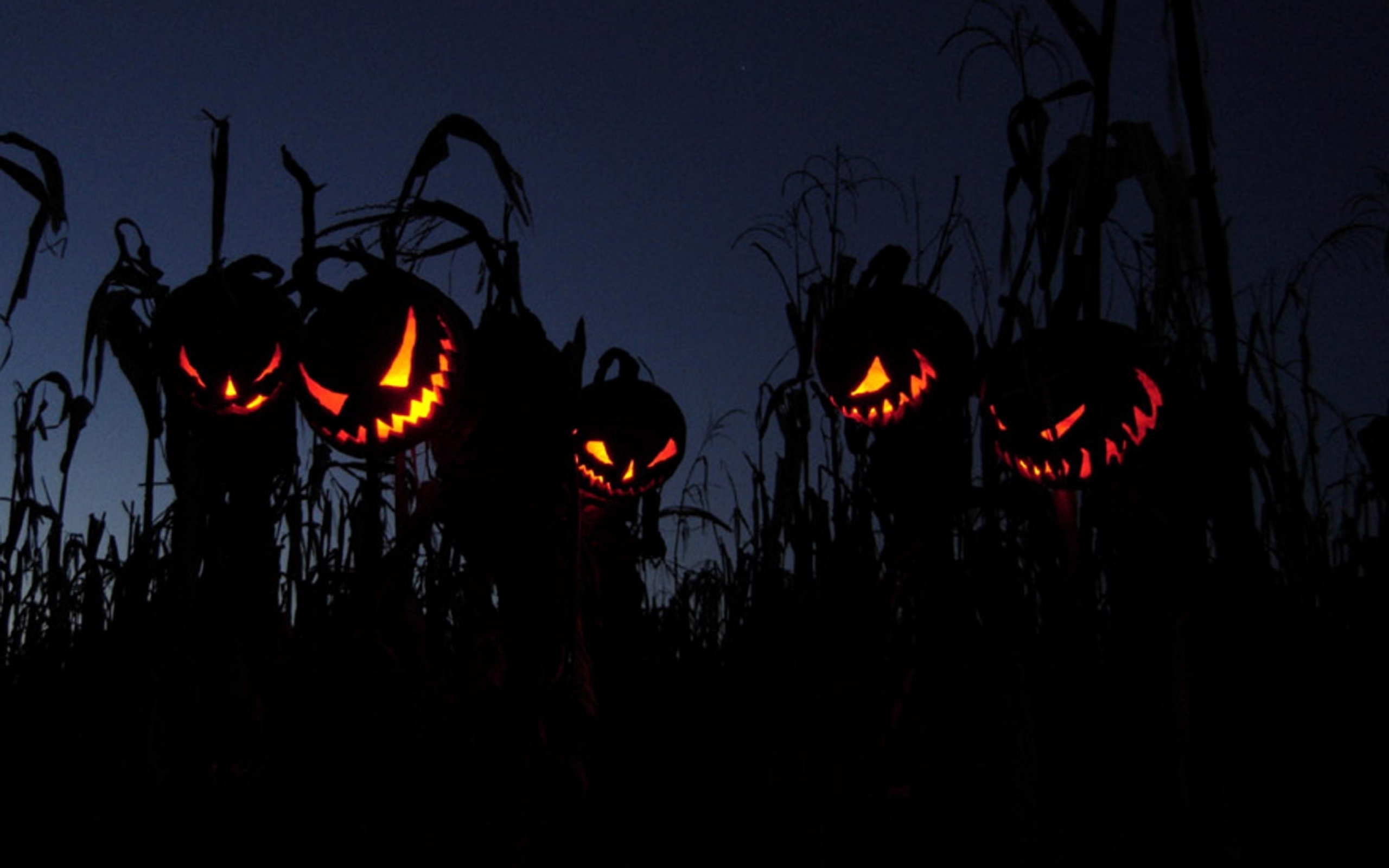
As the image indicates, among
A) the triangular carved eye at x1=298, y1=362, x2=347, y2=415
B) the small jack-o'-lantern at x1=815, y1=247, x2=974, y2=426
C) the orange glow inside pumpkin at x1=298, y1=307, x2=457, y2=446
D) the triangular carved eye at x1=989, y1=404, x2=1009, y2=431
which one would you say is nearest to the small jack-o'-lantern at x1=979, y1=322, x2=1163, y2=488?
the triangular carved eye at x1=989, y1=404, x2=1009, y2=431

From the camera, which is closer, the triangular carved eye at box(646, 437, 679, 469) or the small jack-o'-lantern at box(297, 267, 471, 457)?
the small jack-o'-lantern at box(297, 267, 471, 457)

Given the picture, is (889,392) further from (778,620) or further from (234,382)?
(234,382)

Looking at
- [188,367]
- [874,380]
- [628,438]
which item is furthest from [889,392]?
[188,367]

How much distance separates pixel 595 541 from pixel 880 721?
1549 mm

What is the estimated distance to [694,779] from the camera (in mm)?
2566

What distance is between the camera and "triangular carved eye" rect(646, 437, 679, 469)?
11.6 ft

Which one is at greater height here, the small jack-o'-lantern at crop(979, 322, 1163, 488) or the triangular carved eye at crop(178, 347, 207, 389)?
the triangular carved eye at crop(178, 347, 207, 389)

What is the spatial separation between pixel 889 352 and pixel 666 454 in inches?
48.5

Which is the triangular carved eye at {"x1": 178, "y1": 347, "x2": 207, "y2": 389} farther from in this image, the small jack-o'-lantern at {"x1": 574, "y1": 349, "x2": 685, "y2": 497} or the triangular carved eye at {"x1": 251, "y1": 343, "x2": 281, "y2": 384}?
the small jack-o'-lantern at {"x1": 574, "y1": 349, "x2": 685, "y2": 497}

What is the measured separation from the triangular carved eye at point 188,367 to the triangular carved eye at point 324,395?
28cm

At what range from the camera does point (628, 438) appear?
3.48m

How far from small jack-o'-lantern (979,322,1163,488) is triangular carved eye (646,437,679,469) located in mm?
1560

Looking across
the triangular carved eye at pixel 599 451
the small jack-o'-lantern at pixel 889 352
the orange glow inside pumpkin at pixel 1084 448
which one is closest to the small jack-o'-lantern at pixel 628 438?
the triangular carved eye at pixel 599 451

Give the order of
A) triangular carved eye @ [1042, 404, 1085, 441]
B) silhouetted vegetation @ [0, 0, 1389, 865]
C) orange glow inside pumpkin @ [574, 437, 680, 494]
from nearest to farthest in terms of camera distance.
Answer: silhouetted vegetation @ [0, 0, 1389, 865] → triangular carved eye @ [1042, 404, 1085, 441] → orange glow inside pumpkin @ [574, 437, 680, 494]
